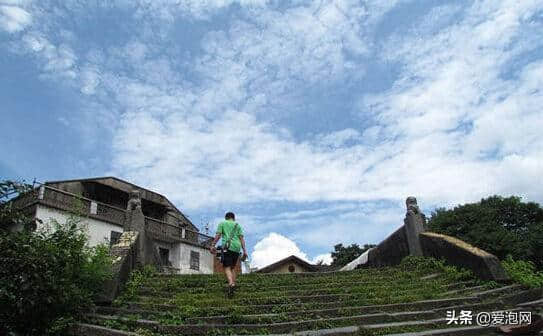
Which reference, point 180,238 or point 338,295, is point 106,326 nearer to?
point 338,295

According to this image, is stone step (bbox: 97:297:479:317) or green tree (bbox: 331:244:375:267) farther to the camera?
green tree (bbox: 331:244:375:267)

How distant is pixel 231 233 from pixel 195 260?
19934 millimetres

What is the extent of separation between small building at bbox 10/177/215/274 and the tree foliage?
399 inches

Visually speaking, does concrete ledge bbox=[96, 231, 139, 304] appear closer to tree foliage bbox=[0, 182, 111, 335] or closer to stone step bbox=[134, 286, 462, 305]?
tree foliage bbox=[0, 182, 111, 335]

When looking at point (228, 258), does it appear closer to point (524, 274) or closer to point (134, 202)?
point (134, 202)

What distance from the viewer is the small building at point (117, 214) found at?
19.5m

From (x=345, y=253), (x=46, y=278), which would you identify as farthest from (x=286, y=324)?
(x=345, y=253)

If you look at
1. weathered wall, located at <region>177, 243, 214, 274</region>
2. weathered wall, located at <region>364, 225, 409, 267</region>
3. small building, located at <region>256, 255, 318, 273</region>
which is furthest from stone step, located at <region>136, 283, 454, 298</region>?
small building, located at <region>256, 255, 318, 273</region>

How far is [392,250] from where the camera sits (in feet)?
43.0

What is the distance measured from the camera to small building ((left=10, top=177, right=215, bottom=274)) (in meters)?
19.5

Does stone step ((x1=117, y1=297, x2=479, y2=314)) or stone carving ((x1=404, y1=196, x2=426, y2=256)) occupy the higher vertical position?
stone carving ((x1=404, y1=196, x2=426, y2=256))

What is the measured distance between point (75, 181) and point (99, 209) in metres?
3.15

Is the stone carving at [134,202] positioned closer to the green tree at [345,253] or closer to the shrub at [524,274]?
the shrub at [524,274]

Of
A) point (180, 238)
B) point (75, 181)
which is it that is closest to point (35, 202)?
point (75, 181)
